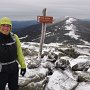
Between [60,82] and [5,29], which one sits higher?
[5,29]

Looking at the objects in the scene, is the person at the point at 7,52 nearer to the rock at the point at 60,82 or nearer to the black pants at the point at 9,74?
the black pants at the point at 9,74

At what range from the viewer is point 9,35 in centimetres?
1055

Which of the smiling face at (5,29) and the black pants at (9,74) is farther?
the black pants at (9,74)

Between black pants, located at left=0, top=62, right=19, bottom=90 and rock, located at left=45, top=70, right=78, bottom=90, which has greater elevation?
black pants, located at left=0, top=62, right=19, bottom=90

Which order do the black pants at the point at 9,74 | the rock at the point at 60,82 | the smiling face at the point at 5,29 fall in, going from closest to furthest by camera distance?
the smiling face at the point at 5,29 → the black pants at the point at 9,74 → the rock at the point at 60,82

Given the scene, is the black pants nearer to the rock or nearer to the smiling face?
the smiling face

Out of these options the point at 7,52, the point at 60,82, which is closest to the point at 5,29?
the point at 7,52

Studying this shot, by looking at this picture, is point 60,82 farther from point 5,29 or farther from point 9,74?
point 5,29

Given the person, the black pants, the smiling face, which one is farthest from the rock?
the smiling face

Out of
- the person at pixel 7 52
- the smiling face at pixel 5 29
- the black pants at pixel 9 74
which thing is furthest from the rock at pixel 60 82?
the smiling face at pixel 5 29

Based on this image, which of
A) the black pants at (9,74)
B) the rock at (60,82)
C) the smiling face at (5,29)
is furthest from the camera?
the rock at (60,82)

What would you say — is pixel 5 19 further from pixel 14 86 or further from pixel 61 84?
pixel 61 84

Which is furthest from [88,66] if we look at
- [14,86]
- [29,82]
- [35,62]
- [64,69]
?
[14,86]

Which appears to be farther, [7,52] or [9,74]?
[9,74]
